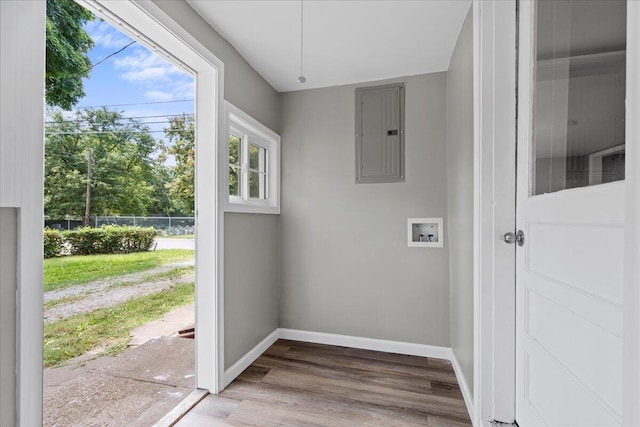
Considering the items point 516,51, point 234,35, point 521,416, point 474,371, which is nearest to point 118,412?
point 474,371

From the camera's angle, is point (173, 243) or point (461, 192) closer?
point (461, 192)

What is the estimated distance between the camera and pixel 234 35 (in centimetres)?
213

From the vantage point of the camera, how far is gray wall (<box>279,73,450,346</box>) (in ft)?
8.65

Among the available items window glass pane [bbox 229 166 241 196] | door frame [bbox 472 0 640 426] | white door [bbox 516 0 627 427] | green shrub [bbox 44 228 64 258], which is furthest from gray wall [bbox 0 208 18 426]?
door frame [bbox 472 0 640 426]

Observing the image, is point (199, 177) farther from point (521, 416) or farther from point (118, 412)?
point (521, 416)

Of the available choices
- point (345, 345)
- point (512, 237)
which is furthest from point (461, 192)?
point (345, 345)

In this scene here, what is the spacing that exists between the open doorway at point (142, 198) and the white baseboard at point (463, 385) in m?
1.60

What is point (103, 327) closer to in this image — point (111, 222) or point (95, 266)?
point (95, 266)

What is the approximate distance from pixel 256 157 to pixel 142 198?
1.03 meters

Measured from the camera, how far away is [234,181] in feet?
8.36

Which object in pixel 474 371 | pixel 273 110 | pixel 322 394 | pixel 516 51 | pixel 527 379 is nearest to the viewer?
pixel 527 379

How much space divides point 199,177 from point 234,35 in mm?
1012

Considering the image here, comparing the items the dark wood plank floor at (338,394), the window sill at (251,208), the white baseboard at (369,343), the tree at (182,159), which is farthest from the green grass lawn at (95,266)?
the white baseboard at (369,343)

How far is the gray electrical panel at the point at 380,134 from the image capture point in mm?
2719
